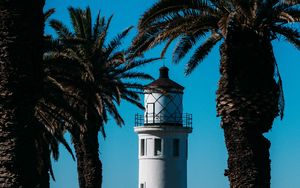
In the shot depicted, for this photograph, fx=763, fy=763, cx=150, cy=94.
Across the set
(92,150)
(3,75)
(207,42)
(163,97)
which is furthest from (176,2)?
(163,97)

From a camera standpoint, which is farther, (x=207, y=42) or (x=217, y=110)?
(x=207, y=42)

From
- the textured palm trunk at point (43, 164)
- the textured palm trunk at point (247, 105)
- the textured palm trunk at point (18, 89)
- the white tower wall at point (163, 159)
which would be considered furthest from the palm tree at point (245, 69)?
the white tower wall at point (163, 159)

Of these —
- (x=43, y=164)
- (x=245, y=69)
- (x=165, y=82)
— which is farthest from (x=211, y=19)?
(x=165, y=82)

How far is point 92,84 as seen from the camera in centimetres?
3400

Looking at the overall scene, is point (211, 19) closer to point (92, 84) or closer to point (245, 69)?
point (245, 69)

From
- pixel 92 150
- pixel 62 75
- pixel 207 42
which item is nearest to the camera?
pixel 207 42

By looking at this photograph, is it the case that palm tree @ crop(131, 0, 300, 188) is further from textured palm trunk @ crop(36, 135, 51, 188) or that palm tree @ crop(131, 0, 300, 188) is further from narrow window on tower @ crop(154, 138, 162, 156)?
narrow window on tower @ crop(154, 138, 162, 156)

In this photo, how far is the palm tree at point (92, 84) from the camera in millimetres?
33219

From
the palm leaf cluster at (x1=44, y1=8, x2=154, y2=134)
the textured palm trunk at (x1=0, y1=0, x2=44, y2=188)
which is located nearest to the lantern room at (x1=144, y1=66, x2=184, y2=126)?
the palm leaf cluster at (x1=44, y1=8, x2=154, y2=134)

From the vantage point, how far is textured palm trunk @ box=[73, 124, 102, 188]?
113 ft

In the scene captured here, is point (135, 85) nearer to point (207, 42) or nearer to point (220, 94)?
point (207, 42)

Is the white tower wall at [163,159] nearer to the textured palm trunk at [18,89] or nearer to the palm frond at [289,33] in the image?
the palm frond at [289,33]

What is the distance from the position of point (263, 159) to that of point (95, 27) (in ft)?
54.6

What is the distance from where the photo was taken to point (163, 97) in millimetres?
55688
